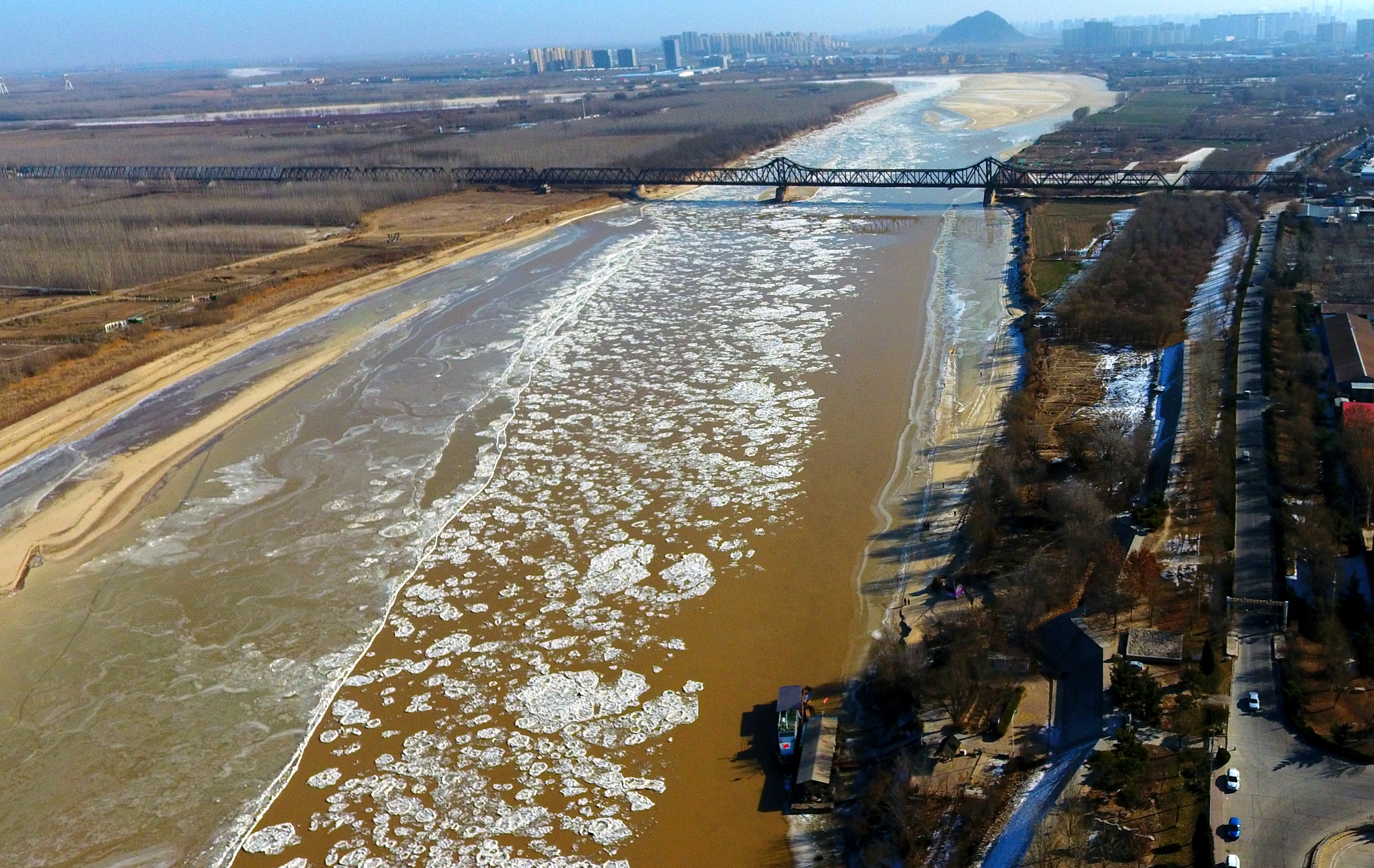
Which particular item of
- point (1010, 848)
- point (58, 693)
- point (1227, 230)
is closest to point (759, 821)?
point (1010, 848)

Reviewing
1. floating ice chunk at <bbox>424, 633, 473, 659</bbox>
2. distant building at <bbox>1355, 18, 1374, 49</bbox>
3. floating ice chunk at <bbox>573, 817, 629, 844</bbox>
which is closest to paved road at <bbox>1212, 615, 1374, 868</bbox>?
floating ice chunk at <bbox>573, 817, 629, 844</bbox>

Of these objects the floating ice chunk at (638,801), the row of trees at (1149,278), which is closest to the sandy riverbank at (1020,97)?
the row of trees at (1149,278)

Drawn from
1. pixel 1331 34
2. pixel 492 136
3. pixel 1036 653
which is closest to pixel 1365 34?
pixel 1331 34

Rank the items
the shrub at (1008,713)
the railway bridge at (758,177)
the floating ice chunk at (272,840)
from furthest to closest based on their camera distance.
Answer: the railway bridge at (758,177), the shrub at (1008,713), the floating ice chunk at (272,840)

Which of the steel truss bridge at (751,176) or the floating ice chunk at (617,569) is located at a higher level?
the steel truss bridge at (751,176)

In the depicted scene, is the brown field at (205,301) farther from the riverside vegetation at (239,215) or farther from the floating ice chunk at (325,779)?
the floating ice chunk at (325,779)

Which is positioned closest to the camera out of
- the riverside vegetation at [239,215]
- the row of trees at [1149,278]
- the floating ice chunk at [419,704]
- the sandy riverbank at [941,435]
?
the floating ice chunk at [419,704]

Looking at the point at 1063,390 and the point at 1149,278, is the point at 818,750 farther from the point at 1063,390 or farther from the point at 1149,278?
the point at 1149,278
